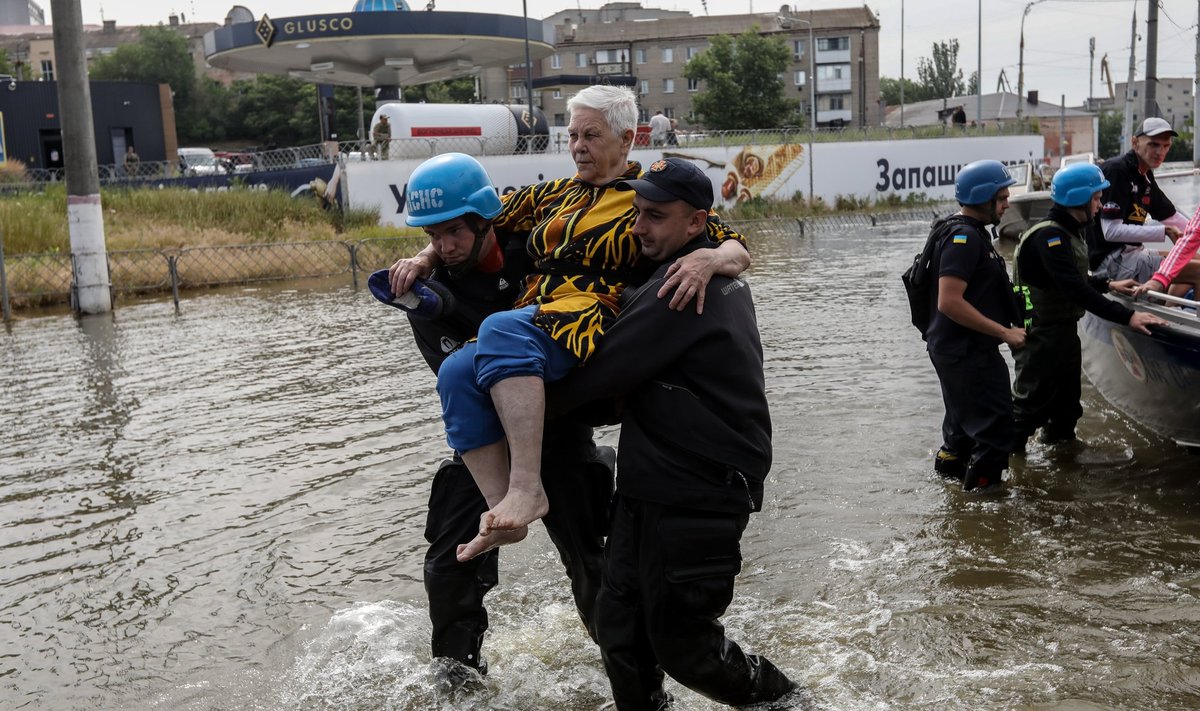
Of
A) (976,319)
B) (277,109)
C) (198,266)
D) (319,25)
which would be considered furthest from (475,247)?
(277,109)

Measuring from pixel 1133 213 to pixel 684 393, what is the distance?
589 centimetres

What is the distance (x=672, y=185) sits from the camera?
3426 mm

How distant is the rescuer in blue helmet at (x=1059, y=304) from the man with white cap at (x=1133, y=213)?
0.69 feet

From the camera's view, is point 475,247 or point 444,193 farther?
point 475,247

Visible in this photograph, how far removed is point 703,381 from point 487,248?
3.86ft

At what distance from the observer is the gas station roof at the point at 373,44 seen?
41.5m

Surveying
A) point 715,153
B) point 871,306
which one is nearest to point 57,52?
point 871,306

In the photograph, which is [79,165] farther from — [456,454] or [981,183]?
[456,454]

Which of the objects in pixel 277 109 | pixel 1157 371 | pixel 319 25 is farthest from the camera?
pixel 277 109

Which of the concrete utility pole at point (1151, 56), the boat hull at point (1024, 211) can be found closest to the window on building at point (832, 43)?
the concrete utility pole at point (1151, 56)

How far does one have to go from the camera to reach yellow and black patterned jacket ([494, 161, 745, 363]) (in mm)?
3377

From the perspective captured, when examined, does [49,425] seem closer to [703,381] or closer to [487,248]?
[487,248]

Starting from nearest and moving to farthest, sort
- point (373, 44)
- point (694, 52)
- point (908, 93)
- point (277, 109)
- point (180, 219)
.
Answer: point (180, 219) < point (373, 44) < point (277, 109) < point (694, 52) < point (908, 93)

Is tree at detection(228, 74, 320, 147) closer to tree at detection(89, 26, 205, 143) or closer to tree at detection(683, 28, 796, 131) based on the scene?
tree at detection(89, 26, 205, 143)
